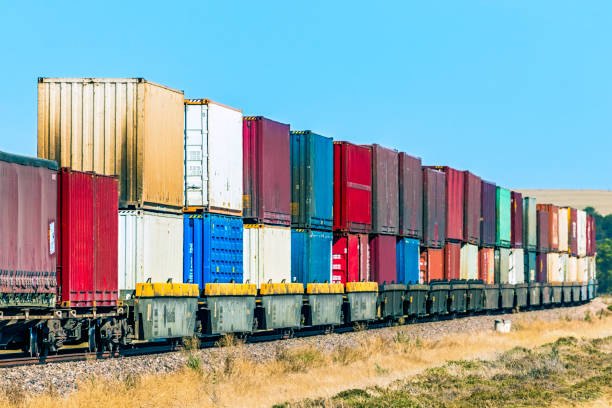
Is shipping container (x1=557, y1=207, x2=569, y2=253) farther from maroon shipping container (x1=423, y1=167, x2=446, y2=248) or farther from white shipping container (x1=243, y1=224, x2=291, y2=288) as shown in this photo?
white shipping container (x1=243, y1=224, x2=291, y2=288)

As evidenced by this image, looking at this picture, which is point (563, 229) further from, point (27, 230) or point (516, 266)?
point (27, 230)

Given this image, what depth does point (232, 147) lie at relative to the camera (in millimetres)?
28922

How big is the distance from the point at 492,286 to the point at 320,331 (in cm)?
2064

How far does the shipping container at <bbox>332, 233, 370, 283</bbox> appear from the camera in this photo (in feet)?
119

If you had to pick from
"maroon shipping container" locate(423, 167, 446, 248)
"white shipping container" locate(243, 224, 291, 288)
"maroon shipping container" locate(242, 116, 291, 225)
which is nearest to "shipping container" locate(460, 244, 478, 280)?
"maroon shipping container" locate(423, 167, 446, 248)

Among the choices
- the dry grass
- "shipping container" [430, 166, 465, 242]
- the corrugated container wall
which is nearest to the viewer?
the dry grass

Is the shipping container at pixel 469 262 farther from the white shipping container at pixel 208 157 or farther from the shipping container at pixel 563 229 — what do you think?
the white shipping container at pixel 208 157

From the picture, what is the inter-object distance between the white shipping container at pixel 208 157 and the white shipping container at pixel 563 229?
45847 mm

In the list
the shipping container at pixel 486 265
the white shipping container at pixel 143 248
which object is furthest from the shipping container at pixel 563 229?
the white shipping container at pixel 143 248

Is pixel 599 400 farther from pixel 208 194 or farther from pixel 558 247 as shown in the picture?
pixel 558 247

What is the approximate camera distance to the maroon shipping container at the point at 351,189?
36062 mm

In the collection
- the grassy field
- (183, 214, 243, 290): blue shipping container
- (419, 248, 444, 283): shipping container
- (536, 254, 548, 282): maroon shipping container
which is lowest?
the grassy field

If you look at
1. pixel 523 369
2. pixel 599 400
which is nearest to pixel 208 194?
pixel 523 369

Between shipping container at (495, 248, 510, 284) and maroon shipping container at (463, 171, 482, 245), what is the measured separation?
5.04 meters
